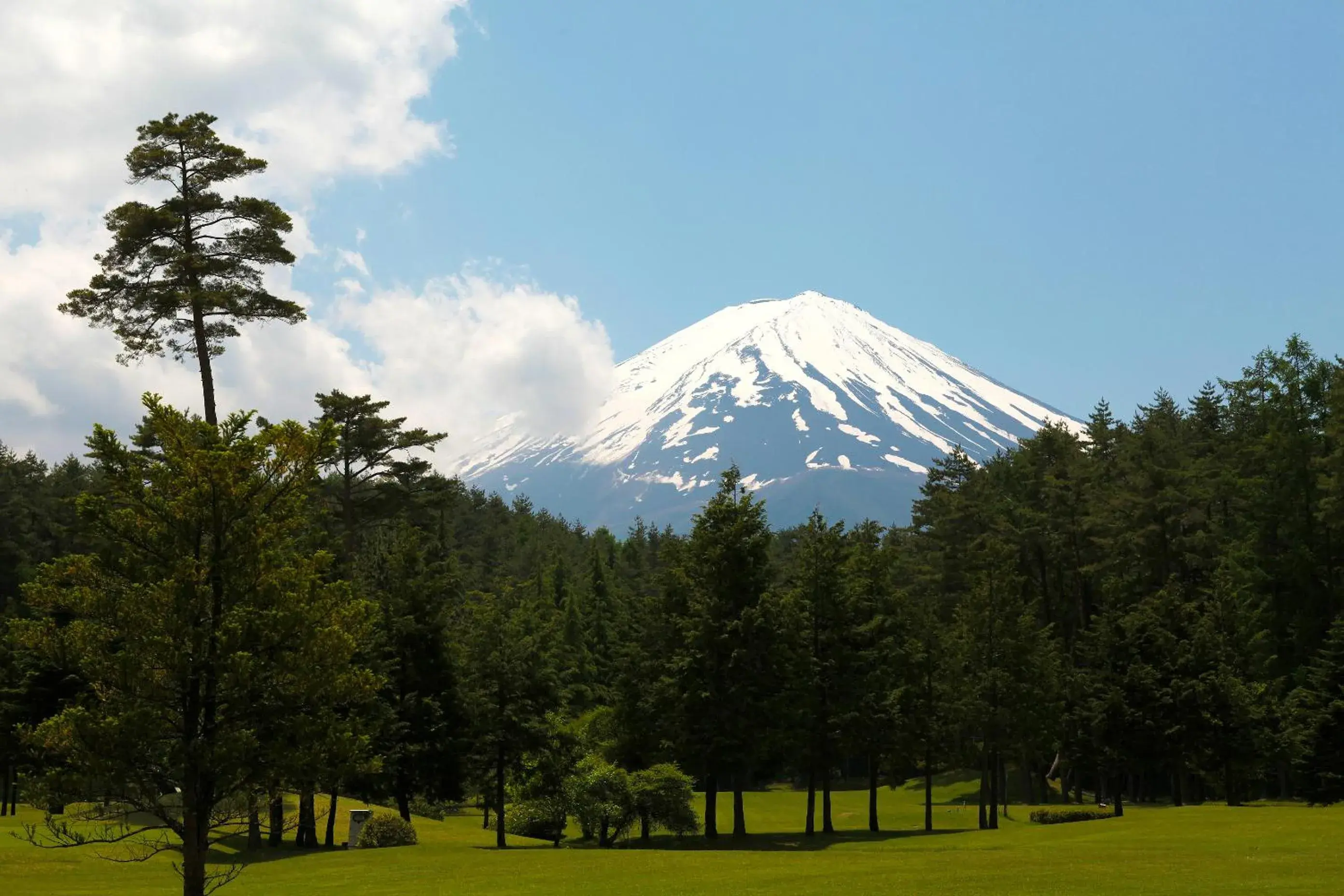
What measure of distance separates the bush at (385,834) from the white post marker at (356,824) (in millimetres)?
126

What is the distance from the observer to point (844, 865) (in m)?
33.7

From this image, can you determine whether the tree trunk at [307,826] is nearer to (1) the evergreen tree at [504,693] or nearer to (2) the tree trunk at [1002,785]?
(1) the evergreen tree at [504,693]

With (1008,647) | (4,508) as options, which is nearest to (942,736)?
(1008,647)

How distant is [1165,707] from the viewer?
54344 millimetres

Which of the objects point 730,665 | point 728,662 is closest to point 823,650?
point 728,662

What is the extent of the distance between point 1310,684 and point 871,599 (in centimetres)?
2146

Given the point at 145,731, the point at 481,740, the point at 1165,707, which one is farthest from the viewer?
the point at 1165,707

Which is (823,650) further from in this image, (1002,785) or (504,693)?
(1002,785)

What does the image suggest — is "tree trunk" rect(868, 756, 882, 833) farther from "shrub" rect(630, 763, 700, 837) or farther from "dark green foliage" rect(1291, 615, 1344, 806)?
"dark green foliage" rect(1291, 615, 1344, 806)

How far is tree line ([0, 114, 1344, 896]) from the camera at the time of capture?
20.5 metres

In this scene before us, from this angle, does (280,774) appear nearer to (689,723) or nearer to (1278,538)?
(689,723)

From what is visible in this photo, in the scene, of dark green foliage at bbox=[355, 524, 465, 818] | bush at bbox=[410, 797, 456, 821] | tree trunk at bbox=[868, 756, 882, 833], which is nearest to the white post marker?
dark green foliage at bbox=[355, 524, 465, 818]

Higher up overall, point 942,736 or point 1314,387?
point 1314,387

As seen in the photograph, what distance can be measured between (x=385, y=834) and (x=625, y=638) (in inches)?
1460
